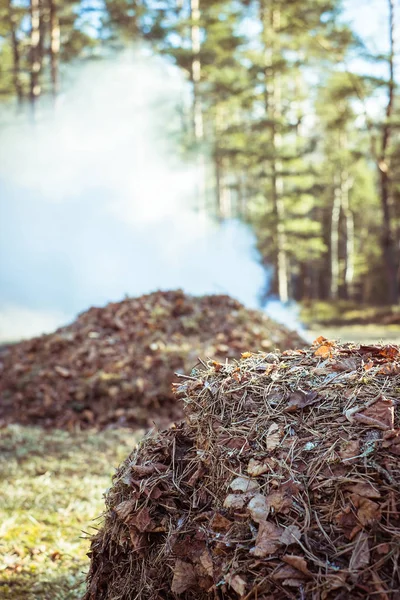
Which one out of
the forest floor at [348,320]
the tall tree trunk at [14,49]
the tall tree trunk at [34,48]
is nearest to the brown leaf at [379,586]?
the forest floor at [348,320]

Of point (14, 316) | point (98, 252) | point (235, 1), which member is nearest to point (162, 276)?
point (98, 252)

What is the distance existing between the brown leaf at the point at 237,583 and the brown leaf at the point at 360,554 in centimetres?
30

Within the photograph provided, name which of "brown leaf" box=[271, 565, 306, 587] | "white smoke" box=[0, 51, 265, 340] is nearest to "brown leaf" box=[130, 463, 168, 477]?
"brown leaf" box=[271, 565, 306, 587]

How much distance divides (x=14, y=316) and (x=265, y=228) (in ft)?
30.0

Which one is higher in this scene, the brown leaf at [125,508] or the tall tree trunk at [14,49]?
the tall tree trunk at [14,49]

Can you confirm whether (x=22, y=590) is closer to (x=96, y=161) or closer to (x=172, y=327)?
(x=172, y=327)

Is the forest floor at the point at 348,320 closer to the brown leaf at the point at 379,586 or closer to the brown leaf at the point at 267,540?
the brown leaf at the point at 267,540

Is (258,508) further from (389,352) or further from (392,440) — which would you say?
(389,352)

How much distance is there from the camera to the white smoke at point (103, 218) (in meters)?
14.4

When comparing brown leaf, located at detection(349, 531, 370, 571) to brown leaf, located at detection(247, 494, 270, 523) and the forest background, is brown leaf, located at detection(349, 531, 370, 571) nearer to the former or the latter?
brown leaf, located at detection(247, 494, 270, 523)

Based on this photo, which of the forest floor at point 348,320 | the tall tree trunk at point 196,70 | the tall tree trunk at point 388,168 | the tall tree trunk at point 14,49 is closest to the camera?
the forest floor at point 348,320

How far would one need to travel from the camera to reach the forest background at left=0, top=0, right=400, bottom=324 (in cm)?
1669

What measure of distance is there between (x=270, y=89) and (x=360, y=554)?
19.1 m

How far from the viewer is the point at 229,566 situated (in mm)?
1630
